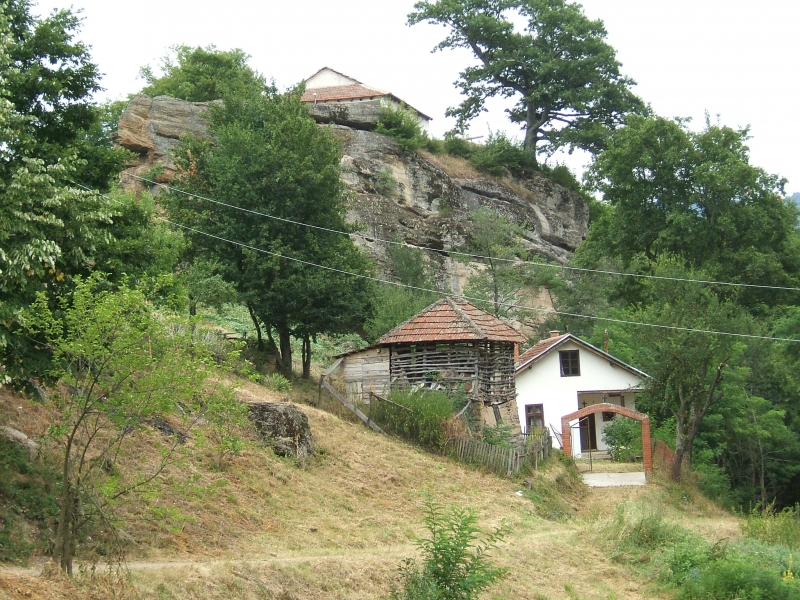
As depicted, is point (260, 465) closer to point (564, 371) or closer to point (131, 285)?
point (131, 285)

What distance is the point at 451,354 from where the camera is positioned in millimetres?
27656

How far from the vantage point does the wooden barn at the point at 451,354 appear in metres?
27.3

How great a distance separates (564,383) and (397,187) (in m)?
15.7

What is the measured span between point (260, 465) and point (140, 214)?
6.22 m

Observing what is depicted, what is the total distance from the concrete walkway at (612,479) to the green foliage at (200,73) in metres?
30.7

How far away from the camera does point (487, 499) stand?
21.6m

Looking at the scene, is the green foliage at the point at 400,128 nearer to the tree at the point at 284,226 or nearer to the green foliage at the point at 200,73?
the green foliage at the point at 200,73

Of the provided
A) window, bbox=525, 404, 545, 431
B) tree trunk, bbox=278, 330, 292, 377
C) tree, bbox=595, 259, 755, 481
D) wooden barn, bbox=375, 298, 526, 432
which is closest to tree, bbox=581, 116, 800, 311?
tree, bbox=595, 259, 755, 481

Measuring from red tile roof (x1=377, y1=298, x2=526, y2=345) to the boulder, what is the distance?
14.4m

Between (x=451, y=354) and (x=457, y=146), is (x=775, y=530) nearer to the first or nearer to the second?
(x=451, y=354)

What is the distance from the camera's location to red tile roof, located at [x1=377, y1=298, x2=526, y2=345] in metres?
27.2

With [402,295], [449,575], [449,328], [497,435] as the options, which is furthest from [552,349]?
[449,575]

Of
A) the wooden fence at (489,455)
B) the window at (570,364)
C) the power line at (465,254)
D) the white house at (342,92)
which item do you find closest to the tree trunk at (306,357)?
the power line at (465,254)

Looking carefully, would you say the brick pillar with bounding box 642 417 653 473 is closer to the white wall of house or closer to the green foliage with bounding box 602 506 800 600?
the white wall of house
